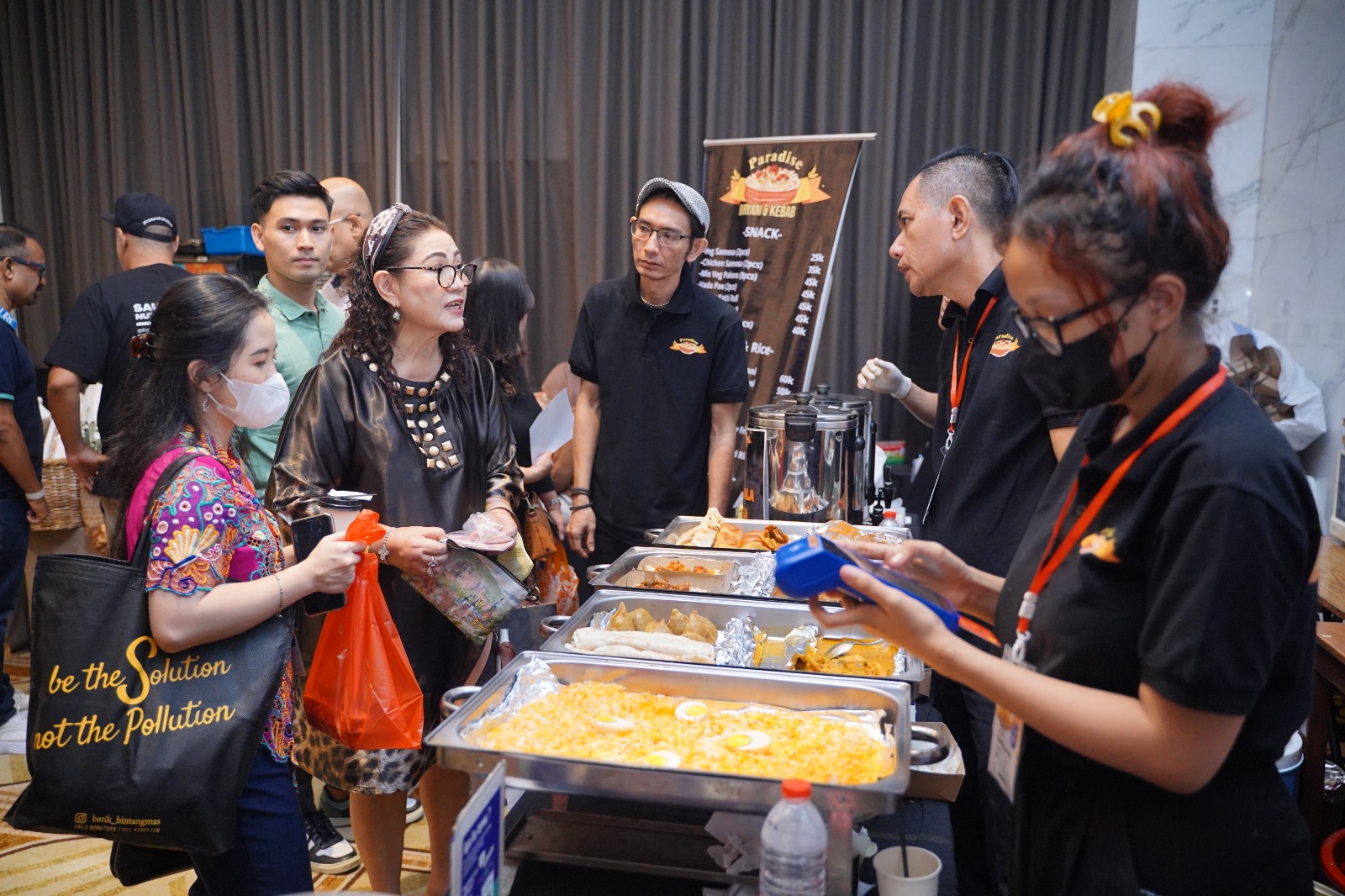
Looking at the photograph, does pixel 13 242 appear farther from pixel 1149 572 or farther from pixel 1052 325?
pixel 1149 572

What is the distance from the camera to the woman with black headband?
2047mm

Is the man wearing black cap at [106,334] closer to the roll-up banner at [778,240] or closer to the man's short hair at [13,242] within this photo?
the man's short hair at [13,242]

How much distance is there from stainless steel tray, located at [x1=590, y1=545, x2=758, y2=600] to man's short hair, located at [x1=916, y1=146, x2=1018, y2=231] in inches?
37.3

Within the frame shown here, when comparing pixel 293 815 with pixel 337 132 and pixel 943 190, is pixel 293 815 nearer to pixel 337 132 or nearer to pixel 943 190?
pixel 943 190

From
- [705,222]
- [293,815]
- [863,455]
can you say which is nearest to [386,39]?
[705,222]

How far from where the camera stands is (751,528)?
2654 mm

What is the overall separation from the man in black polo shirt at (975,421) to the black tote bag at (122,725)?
1.28 m

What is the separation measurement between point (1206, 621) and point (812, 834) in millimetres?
490

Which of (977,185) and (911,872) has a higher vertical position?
(977,185)

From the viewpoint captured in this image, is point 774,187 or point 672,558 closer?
point 672,558

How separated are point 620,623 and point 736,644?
229 millimetres

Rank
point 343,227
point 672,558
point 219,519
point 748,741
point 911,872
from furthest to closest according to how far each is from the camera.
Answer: point 343,227 → point 672,558 → point 219,519 → point 911,872 → point 748,741

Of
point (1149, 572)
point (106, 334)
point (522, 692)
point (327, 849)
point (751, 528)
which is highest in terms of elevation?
point (1149, 572)

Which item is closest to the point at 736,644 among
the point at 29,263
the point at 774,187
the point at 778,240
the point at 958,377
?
the point at 958,377
